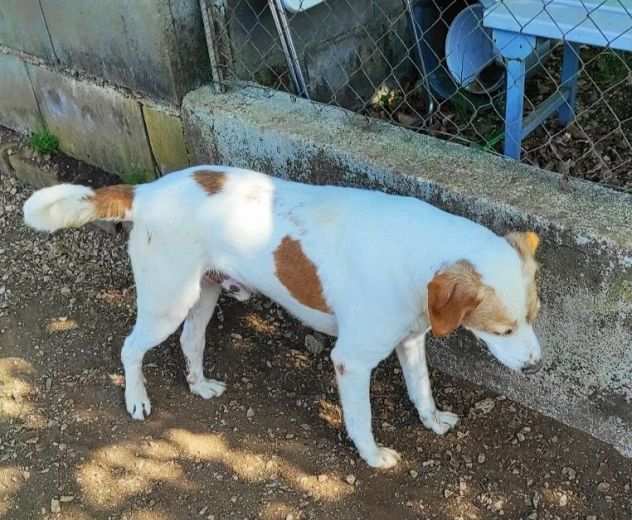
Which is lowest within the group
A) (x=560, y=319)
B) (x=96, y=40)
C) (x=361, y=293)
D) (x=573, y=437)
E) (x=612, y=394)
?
(x=573, y=437)

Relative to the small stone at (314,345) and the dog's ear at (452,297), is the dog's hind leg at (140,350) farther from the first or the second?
the dog's ear at (452,297)

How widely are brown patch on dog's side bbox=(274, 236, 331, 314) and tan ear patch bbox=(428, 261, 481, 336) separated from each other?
0.56 metres

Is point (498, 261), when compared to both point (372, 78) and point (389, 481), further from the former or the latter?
point (372, 78)

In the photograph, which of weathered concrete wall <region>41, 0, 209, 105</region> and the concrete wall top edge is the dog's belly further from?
weathered concrete wall <region>41, 0, 209, 105</region>

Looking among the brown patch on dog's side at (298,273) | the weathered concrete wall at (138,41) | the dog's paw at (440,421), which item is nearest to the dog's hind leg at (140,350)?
the brown patch on dog's side at (298,273)

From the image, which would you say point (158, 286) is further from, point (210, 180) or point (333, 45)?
point (333, 45)

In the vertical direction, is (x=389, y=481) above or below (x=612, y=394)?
below

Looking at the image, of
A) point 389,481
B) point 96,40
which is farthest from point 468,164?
point 96,40

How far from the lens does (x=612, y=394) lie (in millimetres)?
3238

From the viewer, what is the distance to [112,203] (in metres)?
3.16

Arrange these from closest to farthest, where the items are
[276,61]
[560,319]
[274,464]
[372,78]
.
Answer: [560,319] < [274,464] < [276,61] < [372,78]

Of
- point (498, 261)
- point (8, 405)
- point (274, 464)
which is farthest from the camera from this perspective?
point (8, 405)

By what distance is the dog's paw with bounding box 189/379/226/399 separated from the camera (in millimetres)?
3773

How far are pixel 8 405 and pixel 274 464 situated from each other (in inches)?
51.8
